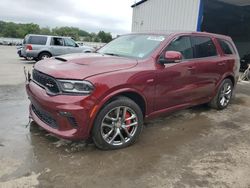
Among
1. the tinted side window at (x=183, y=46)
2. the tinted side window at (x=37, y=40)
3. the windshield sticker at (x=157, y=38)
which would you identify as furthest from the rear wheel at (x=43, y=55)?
the tinted side window at (x=183, y=46)

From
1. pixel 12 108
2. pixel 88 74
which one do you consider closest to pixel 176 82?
pixel 88 74

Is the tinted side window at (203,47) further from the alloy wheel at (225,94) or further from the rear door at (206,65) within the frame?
the alloy wheel at (225,94)

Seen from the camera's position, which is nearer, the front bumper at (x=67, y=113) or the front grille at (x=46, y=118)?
the front bumper at (x=67, y=113)

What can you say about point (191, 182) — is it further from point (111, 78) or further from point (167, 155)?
point (111, 78)

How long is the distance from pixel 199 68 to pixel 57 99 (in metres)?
2.84

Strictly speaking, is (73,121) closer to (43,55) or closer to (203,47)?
(203,47)

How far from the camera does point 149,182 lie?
9.71ft

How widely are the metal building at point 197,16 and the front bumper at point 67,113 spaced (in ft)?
28.2

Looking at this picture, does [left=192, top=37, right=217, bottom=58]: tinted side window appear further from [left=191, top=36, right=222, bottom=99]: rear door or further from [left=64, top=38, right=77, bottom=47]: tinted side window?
[left=64, top=38, right=77, bottom=47]: tinted side window

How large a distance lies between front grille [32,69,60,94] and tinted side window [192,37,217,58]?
2811mm

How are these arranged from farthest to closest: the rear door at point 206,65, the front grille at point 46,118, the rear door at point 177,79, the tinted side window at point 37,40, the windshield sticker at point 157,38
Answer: the tinted side window at point 37,40, the rear door at point 206,65, the windshield sticker at point 157,38, the rear door at point 177,79, the front grille at point 46,118

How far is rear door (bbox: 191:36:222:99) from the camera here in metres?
4.95

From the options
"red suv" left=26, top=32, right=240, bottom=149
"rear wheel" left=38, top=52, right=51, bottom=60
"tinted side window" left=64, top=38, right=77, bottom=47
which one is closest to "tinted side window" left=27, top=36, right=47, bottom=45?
"rear wheel" left=38, top=52, right=51, bottom=60

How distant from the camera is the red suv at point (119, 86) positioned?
3.29m
